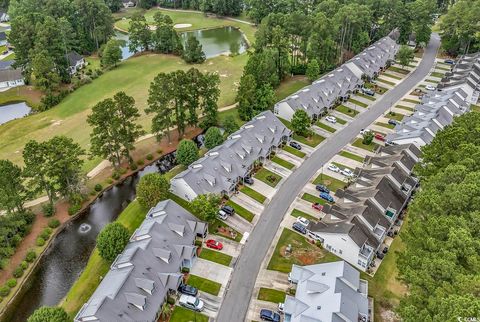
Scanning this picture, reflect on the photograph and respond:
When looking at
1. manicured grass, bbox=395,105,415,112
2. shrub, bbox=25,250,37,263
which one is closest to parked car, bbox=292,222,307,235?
shrub, bbox=25,250,37,263

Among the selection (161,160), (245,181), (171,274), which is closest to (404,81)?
(245,181)

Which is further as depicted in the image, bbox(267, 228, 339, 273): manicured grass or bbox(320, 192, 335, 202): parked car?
bbox(320, 192, 335, 202): parked car

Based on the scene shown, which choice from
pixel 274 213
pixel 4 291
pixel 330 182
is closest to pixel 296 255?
pixel 274 213

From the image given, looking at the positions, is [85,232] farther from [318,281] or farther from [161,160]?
[318,281]

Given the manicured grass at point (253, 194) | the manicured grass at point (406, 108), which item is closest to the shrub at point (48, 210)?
the manicured grass at point (253, 194)

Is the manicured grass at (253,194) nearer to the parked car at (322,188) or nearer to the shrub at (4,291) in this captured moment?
the parked car at (322,188)

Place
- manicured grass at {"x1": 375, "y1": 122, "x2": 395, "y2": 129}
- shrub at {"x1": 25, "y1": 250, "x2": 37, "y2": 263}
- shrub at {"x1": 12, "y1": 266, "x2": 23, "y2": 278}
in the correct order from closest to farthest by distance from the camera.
→ shrub at {"x1": 12, "y1": 266, "x2": 23, "y2": 278}, shrub at {"x1": 25, "y1": 250, "x2": 37, "y2": 263}, manicured grass at {"x1": 375, "y1": 122, "x2": 395, "y2": 129}

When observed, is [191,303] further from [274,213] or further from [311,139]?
[311,139]

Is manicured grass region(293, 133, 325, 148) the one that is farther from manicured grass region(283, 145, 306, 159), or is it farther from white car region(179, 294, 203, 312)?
white car region(179, 294, 203, 312)
